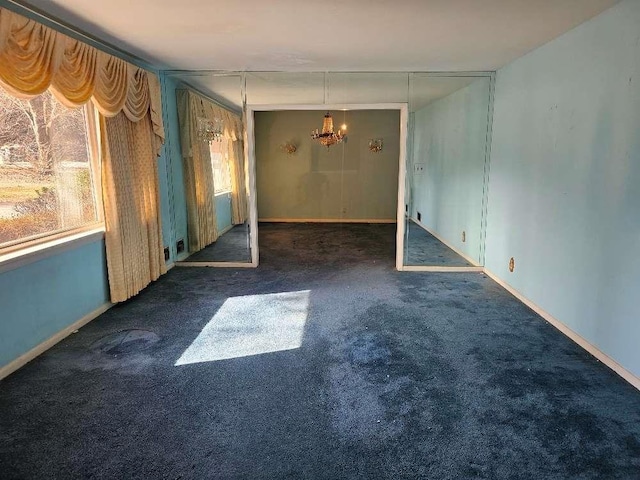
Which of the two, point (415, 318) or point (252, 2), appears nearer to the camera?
point (252, 2)

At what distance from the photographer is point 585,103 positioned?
9.29 feet

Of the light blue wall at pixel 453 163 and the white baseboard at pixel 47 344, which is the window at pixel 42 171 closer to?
the white baseboard at pixel 47 344

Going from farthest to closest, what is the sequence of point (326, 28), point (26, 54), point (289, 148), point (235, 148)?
point (289, 148), point (235, 148), point (326, 28), point (26, 54)

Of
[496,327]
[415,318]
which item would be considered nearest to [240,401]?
[415,318]

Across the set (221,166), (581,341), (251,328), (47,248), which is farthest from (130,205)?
(581,341)

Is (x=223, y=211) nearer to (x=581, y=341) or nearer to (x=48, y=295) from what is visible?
(x=48, y=295)

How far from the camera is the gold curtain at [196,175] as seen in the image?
483cm

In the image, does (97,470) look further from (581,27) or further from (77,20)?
(581,27)

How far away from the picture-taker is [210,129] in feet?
16.5

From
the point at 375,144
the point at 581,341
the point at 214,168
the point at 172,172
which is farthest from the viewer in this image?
the point at 375,144

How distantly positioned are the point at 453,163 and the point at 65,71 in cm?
457

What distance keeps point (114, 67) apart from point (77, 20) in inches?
21.8

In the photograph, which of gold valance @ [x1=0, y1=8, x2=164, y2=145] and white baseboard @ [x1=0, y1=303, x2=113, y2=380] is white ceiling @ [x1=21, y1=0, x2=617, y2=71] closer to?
gold valance @ [x1=0, y1=8, x2=164, y2=145]

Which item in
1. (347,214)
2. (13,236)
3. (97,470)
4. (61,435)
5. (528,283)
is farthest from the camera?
(347,214)
